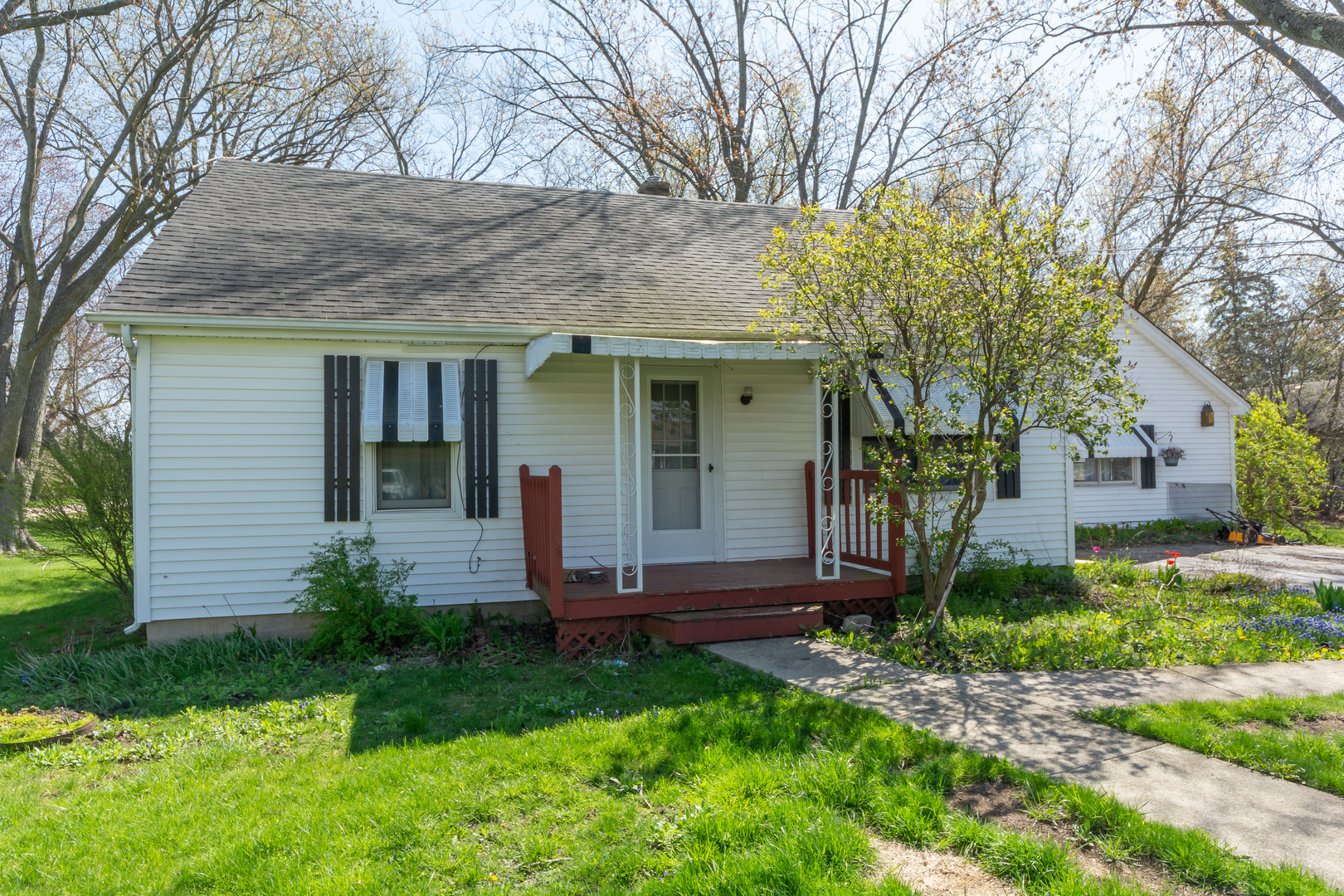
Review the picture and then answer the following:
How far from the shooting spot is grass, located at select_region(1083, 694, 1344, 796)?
3.76 meters

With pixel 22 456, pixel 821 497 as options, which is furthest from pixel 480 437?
pixel 22 456

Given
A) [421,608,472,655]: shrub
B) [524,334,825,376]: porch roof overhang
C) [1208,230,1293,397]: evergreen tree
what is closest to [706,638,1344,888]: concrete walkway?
[421,608,472,655]: shrub

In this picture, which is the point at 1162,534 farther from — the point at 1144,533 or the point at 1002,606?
the point at 1002,606

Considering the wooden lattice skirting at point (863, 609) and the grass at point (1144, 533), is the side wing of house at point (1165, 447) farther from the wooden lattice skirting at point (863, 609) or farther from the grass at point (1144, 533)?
the wooden lattice skirting at point (863, 609)

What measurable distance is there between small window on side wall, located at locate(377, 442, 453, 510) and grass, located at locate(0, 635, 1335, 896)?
7.87 feet

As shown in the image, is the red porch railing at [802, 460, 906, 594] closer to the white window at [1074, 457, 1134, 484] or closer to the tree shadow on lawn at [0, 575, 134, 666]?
the tree shadow on lawn at [0, 575, 134, 666]

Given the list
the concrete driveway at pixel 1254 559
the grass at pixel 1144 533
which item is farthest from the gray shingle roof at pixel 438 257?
the grass at pixel 1144 533

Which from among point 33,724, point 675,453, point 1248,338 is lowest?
point 33,724

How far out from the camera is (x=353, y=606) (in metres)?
6.71

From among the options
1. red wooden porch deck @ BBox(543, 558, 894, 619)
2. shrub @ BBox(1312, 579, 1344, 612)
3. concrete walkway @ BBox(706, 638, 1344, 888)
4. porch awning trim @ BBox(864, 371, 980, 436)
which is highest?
porch awning trim @ BBox(864, 371, 980, 436)

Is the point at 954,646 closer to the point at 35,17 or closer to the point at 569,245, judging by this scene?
the point at 569,245

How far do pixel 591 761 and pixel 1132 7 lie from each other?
321 inches

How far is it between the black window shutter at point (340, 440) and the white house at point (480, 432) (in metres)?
0.02

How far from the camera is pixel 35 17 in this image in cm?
1094
